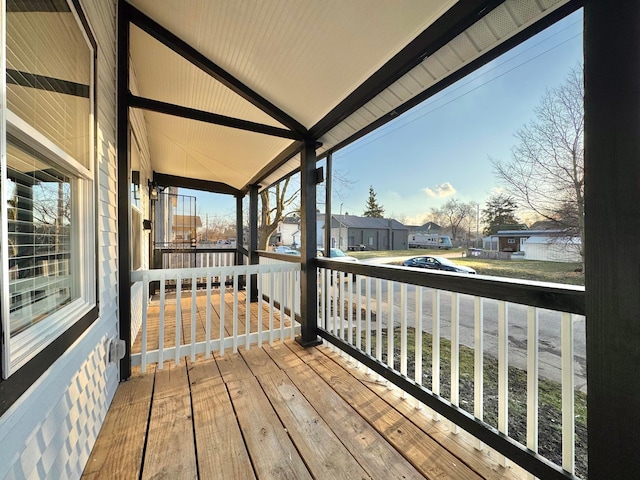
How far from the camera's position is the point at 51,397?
1.04 metres

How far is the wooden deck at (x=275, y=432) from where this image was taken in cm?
140

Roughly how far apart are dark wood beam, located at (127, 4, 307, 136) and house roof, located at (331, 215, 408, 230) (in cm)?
109

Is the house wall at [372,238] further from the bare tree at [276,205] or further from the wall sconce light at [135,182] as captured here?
the wall sconce light at [135,182]

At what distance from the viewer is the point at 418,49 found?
5.57 ft

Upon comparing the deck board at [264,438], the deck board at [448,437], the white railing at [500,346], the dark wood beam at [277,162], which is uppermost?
the dark wood beam at [277,162]

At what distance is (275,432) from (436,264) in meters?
1.48

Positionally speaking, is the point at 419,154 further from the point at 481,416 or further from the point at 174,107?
the point at 174,107

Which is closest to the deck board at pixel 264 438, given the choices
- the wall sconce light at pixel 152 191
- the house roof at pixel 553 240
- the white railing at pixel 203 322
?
the white railing at pixel 203 322

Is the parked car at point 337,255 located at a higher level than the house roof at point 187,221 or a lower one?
lower

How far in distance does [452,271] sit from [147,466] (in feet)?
6.61

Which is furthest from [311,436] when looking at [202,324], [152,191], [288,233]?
[152,191]

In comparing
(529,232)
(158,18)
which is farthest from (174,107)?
(529,232)

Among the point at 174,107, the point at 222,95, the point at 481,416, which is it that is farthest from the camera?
the point at 222,95

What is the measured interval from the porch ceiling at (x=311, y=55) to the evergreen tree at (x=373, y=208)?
0.64 m
